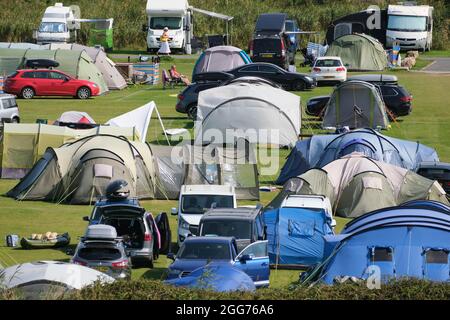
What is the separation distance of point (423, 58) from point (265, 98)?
99.3 feet

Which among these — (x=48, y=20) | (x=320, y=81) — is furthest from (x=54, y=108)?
(x=48, y=20)

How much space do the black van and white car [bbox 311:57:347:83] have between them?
195 inches

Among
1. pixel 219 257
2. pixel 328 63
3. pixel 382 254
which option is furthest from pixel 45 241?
pixel 328 63

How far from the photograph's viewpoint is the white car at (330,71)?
158 feet

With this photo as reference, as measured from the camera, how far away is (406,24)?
62000mm

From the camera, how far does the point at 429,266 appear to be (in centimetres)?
1775

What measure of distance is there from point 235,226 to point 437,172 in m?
8.30

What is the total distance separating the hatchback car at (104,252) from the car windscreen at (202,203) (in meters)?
3.95

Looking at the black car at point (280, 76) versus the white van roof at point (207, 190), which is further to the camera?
the black car at point (280, 76)

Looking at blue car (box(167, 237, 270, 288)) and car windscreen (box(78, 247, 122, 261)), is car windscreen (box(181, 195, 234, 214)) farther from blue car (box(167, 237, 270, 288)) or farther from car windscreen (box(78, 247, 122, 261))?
car windscreen (box(78, 247, 122, 261))

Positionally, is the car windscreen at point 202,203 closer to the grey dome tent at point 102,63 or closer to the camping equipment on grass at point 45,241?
the camping equipment on grass at point 45,241

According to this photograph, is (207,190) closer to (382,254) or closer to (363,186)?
(363,186)

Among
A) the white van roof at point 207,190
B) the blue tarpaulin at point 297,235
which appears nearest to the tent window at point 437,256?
the blue tarpaulin at point 297,235

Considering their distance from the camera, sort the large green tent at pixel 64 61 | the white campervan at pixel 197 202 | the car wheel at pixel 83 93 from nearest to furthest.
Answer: the white campervan at pixel 197 202
the car wheel at pixel 83 93
the large green tent at pixel 64 61
